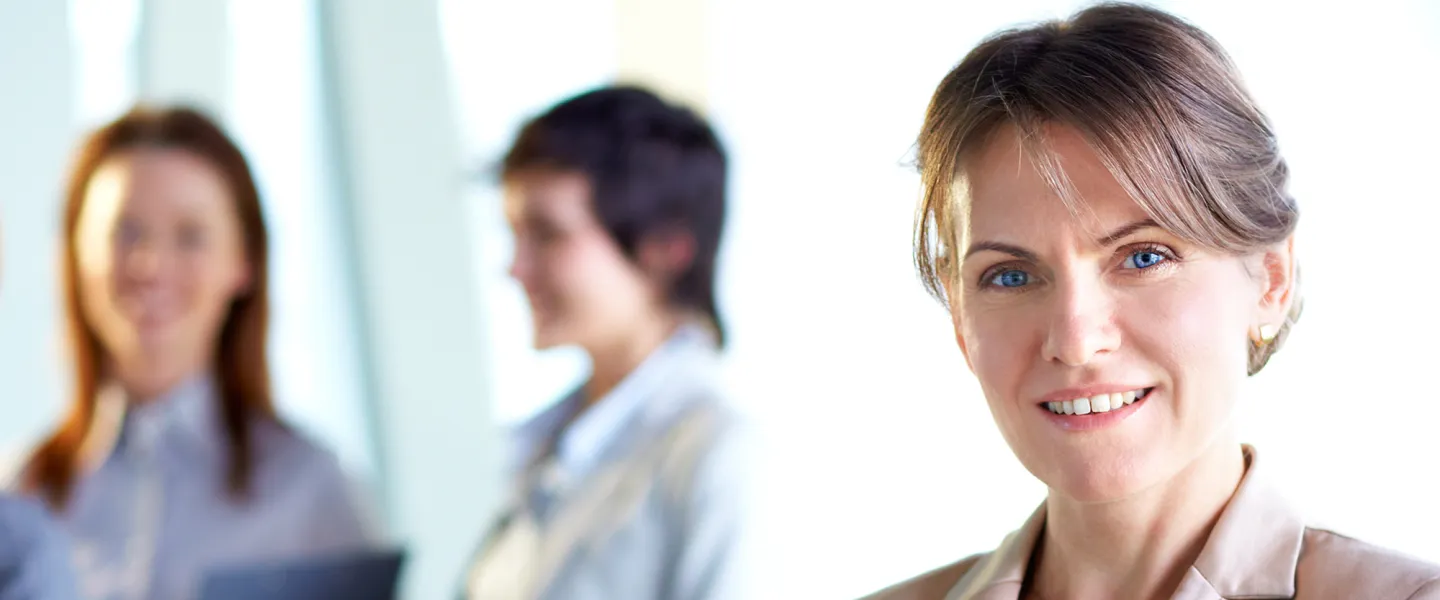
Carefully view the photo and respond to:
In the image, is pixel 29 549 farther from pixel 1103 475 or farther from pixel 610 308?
pixel 1103 475

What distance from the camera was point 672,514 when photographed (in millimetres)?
1502

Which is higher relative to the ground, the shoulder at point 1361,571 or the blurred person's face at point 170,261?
the blurred person's face at point 170,261

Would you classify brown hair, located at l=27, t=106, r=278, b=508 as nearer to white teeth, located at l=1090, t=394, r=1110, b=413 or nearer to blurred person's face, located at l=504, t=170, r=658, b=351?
blurred person's face, located at l=504, t=170, r=658, b=351

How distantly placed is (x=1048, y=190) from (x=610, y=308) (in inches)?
37.1

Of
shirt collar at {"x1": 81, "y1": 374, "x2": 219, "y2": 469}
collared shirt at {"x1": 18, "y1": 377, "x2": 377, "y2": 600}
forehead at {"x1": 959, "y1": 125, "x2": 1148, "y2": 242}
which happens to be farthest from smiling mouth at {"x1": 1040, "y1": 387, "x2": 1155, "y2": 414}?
shirt collar at {"x1": 81, "y1": 374, "x2": 219, "y2": 469}

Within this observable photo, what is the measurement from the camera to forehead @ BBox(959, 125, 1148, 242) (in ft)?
2.70

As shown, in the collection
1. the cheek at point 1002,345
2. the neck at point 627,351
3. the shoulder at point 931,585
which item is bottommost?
the shoulder at point 931,585

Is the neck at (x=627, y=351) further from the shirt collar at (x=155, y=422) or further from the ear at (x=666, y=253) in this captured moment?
the shirt collar at (x=155, y=422)

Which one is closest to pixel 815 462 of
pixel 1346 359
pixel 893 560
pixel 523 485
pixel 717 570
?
pixel 893 560

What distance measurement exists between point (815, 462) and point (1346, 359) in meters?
0.93

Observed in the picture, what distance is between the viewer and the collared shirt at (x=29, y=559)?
1507 millimetres

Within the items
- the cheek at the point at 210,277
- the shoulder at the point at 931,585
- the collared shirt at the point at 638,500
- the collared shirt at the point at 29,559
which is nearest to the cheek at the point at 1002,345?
the shoulder at the point at 931,585

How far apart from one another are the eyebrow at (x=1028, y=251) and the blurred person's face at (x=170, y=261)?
1437 millimetres

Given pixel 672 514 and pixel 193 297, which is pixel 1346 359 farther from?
pixel 193 297
